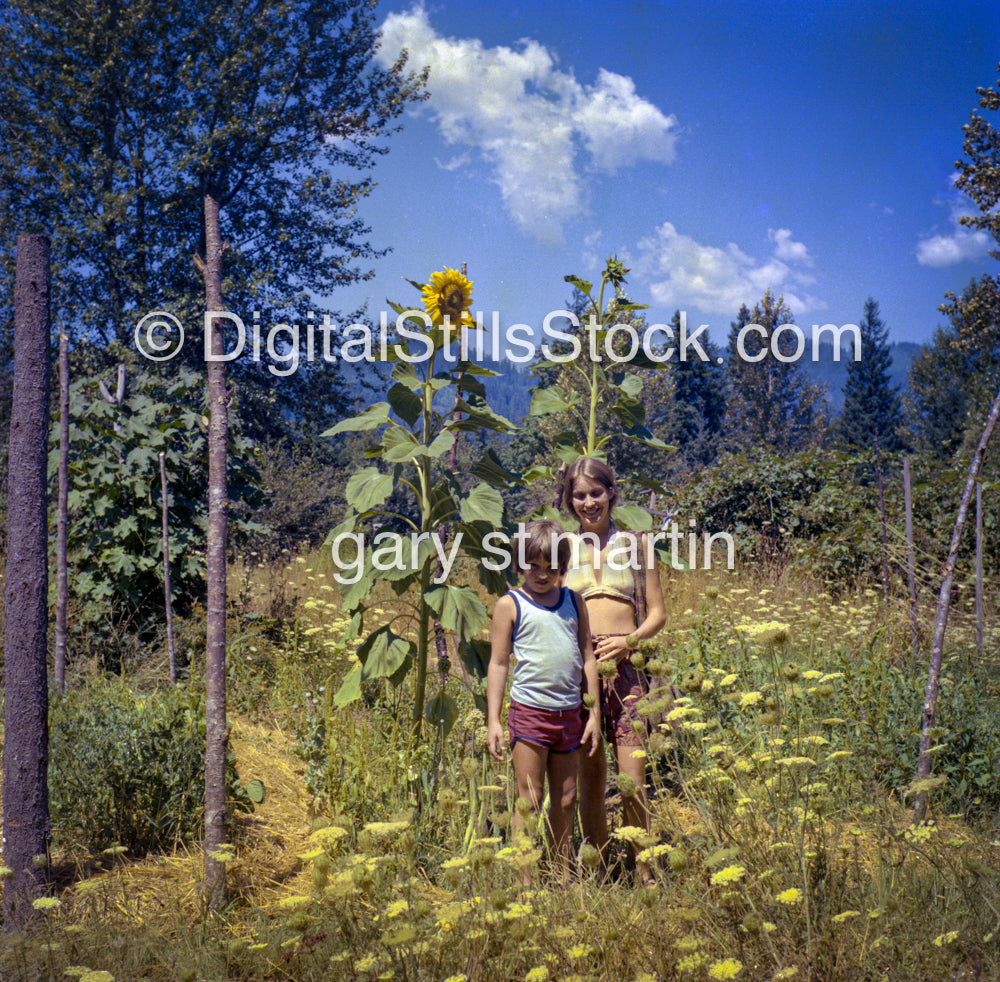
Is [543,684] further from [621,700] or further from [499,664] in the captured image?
[621,700]

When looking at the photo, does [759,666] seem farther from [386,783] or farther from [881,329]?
[881,329]

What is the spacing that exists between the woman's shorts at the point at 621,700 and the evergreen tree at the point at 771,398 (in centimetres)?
2940

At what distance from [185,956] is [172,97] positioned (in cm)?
1574

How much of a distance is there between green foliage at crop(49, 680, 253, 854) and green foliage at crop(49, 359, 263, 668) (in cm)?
205

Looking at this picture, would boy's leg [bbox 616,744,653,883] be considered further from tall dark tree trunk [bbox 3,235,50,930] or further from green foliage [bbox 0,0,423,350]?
green foliage [bbox 0,0,423,350]

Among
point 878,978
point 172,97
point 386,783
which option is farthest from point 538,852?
point 172,97

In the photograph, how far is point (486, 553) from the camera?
3.25 metres

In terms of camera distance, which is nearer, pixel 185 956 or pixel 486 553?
pixel 185 956

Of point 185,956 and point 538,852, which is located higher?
point 538,852

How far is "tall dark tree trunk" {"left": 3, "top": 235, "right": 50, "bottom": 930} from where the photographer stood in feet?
8.67

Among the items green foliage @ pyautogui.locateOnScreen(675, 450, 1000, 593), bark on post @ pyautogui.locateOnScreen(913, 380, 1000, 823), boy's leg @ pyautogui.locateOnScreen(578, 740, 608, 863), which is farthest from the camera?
green foliage @ pyautogui.locateOnScreen(675, 450, 1000, 593)

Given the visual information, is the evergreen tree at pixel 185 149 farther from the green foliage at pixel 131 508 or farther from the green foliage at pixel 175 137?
the green foliage at pixel 131 508

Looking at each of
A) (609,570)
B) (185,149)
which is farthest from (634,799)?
(185,149)

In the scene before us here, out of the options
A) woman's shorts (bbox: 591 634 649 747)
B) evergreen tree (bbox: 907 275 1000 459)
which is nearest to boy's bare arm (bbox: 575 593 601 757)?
woman's shorts (bbox: 591 634 649 747)
